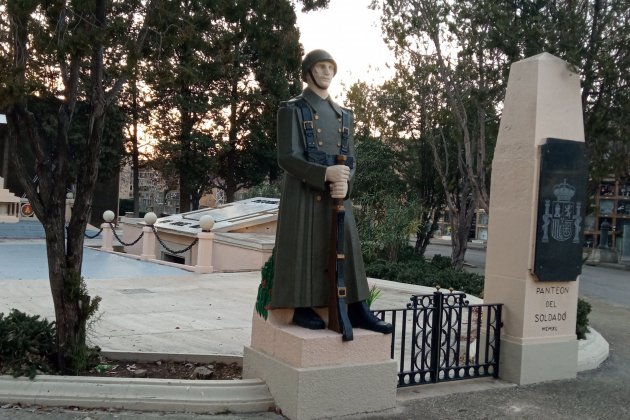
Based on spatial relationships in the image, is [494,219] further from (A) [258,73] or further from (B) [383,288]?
(A) [258,73]

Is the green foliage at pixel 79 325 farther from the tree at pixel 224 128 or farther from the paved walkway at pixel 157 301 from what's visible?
the tree at pixel 224 128

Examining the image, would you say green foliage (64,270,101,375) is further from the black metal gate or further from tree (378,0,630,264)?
tree (378,0,630,264)

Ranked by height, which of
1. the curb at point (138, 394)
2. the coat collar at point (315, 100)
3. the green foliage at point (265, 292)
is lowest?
the curb at point (138, 394)

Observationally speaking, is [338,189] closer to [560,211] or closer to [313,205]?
[313,205]

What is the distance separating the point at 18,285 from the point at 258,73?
21.2 meters

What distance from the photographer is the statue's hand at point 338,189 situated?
5.07 m

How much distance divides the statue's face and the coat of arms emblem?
2755 mm

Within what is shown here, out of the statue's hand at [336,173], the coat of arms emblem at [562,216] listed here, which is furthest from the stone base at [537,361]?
the statue's hand at [336,173]

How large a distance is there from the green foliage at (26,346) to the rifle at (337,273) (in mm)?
2568

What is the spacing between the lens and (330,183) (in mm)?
5133

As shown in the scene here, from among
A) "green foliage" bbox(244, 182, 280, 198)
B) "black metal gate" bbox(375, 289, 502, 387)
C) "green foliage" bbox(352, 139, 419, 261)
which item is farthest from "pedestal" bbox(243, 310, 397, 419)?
"green foliage" bbox(244, 182, 280, 198)

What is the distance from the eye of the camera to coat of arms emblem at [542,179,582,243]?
21.2ft

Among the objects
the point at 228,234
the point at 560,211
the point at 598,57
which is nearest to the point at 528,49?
the point at 598,57

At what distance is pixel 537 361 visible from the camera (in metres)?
6.45
